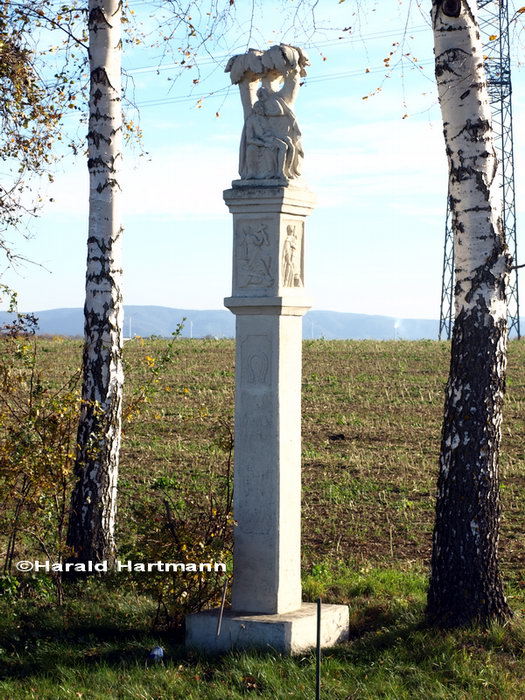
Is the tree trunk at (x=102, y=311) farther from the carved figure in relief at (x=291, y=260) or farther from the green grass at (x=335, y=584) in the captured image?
the carved figure in relief at (x=291, y=260)

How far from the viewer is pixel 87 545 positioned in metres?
9.59

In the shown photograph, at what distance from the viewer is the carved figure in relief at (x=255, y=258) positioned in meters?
7.89

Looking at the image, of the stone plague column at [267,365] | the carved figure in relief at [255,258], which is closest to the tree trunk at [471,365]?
the stone plague column at [267,365]

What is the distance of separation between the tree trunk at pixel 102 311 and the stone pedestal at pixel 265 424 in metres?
2.10

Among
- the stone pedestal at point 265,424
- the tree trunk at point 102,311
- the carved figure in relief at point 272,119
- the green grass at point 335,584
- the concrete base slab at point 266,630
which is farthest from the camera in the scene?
the tree trunk at point 102,311

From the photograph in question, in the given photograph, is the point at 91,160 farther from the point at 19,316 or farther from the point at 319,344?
the point at 319,344

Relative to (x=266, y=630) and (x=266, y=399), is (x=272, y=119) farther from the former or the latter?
(x=266, y=630)

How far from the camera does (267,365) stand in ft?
25.7

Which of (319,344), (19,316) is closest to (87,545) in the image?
(19,316)

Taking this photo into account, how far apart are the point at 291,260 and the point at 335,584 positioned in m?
3.27

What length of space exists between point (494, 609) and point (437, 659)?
87 centimetres

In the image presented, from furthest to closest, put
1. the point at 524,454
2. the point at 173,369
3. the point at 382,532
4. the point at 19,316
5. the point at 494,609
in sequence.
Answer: the point at 173,369 → the point at 524,454 → the point at 382,532 → the point at 19,316 → the point at 494,609

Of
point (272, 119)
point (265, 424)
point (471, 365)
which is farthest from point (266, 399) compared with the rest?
point (272, 119)

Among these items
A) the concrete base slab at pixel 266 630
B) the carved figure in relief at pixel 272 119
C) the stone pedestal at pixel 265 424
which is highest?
the carved figure in relief at pixel 272 119
